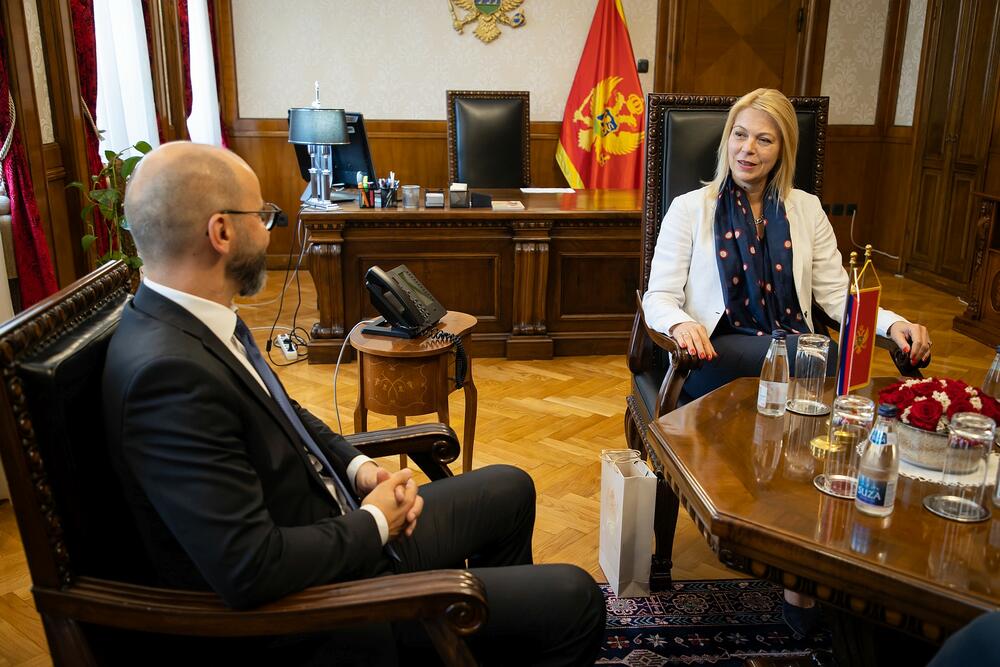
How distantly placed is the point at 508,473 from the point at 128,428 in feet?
2.52

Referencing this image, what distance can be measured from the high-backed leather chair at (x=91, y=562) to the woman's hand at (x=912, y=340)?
4.91 feet

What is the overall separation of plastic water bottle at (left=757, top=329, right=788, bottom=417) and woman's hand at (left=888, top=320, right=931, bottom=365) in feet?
1.73

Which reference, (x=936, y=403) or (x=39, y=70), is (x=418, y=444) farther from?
(x=39, y=70)

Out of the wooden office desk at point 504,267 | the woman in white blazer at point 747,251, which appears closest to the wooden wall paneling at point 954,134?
the wooden office desk at point 504,267

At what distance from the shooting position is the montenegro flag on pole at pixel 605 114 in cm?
597

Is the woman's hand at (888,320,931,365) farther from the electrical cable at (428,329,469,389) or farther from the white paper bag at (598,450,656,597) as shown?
the electrical cable at (428,329,469,389)

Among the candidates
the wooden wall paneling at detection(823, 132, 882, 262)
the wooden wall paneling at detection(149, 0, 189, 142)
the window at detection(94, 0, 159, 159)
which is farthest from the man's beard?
the wooden wall paneling at detection(823, 132, 882, 262)

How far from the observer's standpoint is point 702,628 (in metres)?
2.03

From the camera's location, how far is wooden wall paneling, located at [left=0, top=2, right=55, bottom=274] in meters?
2.89

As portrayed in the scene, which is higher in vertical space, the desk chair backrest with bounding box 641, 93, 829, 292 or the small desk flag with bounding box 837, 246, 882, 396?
the desk chair backrest with bounding box 641, 93, 829, 292

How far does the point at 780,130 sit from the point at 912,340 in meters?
0.74

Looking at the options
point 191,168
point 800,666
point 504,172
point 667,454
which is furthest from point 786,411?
point 504,172

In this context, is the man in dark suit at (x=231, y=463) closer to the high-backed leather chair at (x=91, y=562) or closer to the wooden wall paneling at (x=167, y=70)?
the high-backed leather chair at (x=91, y=562)

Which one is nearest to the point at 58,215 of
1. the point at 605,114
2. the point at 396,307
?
the point at 396,307
